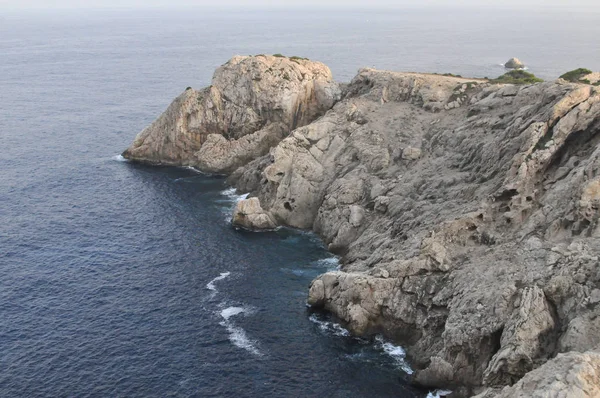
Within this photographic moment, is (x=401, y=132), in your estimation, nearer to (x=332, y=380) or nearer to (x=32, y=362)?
(x=332, y=380)

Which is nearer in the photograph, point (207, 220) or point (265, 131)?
point (207, 220)

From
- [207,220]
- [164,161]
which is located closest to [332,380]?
[207,220]

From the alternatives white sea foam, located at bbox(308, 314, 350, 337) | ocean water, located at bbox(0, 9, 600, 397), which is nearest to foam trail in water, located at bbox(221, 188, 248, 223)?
ocean water, located at bbox(0, 9, 600, 397)

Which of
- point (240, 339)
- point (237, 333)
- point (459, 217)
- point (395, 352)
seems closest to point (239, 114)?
point (459, 217)

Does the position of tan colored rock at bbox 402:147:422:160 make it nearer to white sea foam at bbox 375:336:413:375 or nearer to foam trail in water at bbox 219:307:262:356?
white sea foam at bbox 375:336:413:375

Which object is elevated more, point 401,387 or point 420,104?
point 420,104

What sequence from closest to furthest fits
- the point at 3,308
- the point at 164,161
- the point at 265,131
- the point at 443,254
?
the point at 443,254 < the point at 3,308 < the point at 265,131 < the point at 164,161
